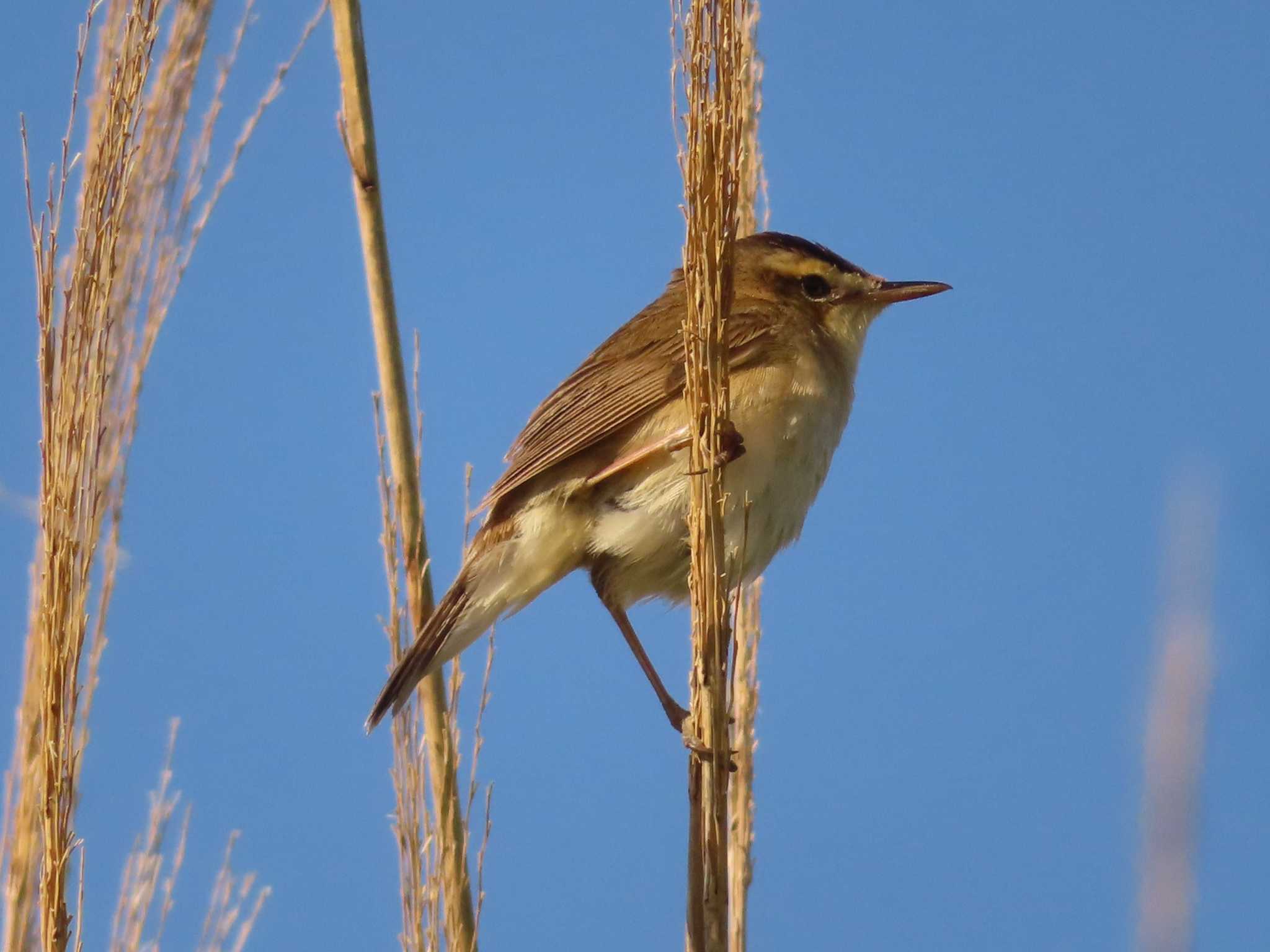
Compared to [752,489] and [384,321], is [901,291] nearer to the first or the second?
[752,489]

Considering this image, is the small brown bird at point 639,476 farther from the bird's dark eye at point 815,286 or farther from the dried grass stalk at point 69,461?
the dried grass stalk at point 69,461

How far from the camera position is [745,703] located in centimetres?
300

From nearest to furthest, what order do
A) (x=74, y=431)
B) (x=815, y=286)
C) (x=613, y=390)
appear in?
(x=74, y=431), (x=613, y=390), (x=815, y=286)

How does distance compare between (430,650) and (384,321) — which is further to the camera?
(430,650)

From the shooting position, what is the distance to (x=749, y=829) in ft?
9.58

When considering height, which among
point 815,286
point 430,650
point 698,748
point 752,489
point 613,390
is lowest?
point 698,748

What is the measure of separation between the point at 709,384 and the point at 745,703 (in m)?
0.93

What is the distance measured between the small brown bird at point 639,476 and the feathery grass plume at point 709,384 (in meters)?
1.07

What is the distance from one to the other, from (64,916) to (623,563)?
1851 mm

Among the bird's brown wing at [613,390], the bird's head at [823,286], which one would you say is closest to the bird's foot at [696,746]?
the bird's brown wing at [613,390]

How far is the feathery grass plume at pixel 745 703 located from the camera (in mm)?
2846

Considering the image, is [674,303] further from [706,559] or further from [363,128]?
[706,559]

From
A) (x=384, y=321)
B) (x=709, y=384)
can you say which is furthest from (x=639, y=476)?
(x=709, y=384)

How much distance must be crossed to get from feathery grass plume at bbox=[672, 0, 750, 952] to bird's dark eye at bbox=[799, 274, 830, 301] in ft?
6.11
